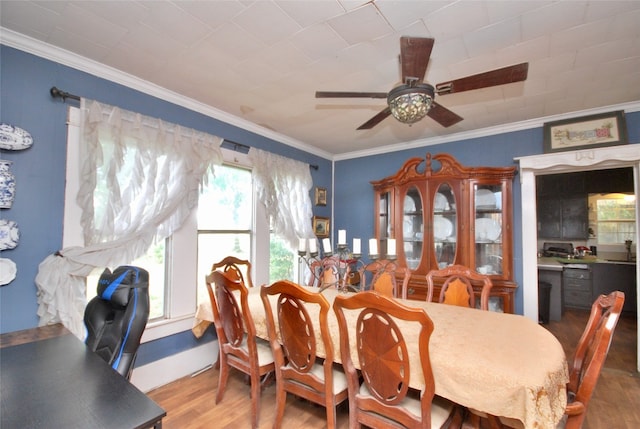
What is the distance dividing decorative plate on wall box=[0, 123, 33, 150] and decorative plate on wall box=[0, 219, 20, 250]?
0.45m

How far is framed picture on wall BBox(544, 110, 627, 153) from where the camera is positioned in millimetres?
2639

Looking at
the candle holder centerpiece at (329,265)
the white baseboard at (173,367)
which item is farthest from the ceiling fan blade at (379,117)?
the white baseboard at (173,367)

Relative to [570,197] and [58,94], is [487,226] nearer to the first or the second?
[570,197]

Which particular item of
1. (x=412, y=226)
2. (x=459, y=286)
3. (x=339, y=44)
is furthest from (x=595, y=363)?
(x=412, y=226)

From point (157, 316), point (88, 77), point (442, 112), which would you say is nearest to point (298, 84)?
point (442, 112)

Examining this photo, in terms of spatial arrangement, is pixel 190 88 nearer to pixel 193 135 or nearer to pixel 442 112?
pixel 193 135

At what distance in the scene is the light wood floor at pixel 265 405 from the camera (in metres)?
1.95

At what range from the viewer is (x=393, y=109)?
1722mm

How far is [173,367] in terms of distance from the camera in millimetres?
2488

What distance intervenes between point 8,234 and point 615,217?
310 inches

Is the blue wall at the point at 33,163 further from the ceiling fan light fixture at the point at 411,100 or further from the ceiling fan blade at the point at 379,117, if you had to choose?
the ceiling fan light fixture at the point at 411,100

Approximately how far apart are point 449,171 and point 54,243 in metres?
3.60

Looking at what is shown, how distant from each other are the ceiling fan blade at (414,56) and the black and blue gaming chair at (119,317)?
65.3 inches

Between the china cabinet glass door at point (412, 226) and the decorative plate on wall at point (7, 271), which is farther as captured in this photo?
the china cabinet glass door at point (412, 226)
